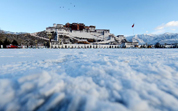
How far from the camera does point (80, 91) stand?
136cm

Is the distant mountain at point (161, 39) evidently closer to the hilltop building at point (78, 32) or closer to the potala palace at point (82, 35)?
the potala palace at point (82, 35)

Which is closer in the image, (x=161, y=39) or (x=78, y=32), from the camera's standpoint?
(x=78, y=32)

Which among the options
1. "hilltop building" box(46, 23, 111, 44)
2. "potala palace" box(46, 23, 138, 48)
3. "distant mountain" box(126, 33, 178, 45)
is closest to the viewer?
"potala palace" box(46, 23, 138, 48)

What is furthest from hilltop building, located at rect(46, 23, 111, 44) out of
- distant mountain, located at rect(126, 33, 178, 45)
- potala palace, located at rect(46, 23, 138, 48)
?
distant mountain, located at rect(126, 33, 178, 45)

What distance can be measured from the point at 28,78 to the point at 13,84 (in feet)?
0.71

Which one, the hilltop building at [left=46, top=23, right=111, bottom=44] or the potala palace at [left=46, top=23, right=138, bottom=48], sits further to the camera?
the hilltop building at [left=46, top=23, right=111, bottom=44]

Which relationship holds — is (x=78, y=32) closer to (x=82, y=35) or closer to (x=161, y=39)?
(x=82, y=35)

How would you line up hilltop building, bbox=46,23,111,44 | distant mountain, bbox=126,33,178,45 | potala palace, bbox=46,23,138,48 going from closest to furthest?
potala palace, bbox=46,23,138,48 → hilltop building, bbox=46,23,111,44 → distant mountain, bbox=126,33,178,45

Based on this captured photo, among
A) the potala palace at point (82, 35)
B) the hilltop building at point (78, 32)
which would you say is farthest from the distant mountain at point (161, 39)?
the hilltop building at point (78, 32)

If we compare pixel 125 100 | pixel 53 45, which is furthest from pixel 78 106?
pixel 53 45

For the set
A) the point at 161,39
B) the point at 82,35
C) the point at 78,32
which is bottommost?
the point at 82,35

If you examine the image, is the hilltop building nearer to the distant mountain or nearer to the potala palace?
the potala palace

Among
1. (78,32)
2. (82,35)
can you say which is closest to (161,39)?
(82,35)

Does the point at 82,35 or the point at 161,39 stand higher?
the point at 161,39
